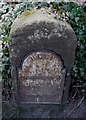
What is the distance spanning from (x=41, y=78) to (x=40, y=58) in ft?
0.81

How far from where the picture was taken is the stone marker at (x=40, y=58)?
2.38 metres

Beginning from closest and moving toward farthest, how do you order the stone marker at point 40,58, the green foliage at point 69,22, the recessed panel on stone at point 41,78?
the stone marker at point 40,58, the recessed panel on stone at point 41,78, the green foliage at point 69,22

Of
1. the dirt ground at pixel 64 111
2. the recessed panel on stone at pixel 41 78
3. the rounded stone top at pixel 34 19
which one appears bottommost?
the dirt ground at pixel 64 111

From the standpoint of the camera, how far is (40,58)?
8.41 ft

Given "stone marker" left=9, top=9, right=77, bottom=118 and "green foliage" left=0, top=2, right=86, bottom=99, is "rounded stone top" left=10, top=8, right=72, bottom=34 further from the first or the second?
"green foliage" left=0, top=2, right=86, bottom=99

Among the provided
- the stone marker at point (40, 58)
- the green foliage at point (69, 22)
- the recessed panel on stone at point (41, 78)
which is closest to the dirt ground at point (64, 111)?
the stone marker at point (40, 58)

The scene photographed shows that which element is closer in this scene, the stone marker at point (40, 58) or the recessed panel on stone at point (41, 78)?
the stone marker at point (40, 58)

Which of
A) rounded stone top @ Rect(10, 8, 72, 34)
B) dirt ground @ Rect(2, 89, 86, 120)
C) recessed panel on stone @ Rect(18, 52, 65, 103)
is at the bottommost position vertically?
dirt ground @ Rect(2, 89, 86, 120)

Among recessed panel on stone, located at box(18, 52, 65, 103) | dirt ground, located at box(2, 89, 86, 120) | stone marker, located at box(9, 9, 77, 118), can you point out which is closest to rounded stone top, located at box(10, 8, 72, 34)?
stone marker, located at box(9, 9, 77, 118)

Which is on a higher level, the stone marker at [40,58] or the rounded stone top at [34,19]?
the rounded stone top at [34,19]

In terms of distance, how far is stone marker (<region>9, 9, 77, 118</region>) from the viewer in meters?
2.38

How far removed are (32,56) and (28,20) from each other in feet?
1.08

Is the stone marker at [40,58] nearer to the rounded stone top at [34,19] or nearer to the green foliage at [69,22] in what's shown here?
the rounded stone top at [34,19]

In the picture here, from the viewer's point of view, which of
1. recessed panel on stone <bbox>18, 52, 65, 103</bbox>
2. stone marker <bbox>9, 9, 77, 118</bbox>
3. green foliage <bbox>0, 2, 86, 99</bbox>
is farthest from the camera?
green foliage <bbox>0, 2, 86, 99</bbox>
